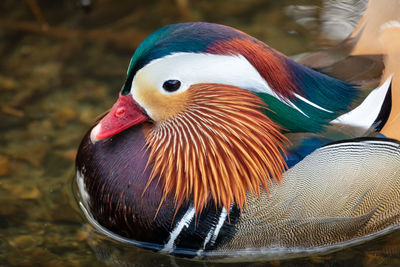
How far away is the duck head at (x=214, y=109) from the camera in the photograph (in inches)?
117

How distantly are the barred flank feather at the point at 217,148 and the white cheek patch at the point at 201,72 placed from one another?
0.20 feet

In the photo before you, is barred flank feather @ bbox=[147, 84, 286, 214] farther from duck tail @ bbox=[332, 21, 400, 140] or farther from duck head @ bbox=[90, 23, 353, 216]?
duck tail @ bbox=[332, 21, 400, 140]

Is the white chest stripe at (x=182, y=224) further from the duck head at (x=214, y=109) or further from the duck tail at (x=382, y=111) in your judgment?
the duck tail at (x=382, y=111)

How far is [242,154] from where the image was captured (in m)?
3.20

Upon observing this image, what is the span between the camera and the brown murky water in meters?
3.39

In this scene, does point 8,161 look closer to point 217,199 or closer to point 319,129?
point 217,199

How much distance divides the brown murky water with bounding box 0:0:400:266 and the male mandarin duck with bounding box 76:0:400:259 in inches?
10.1

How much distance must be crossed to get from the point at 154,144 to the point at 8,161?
4.30ft

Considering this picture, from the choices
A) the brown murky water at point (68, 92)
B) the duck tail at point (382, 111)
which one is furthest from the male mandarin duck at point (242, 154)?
the brown murky water at point (68, 92)

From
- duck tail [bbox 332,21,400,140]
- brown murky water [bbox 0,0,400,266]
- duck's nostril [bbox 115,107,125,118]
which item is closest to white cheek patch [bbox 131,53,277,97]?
duck's nostril [bbox 115,107,125,118]

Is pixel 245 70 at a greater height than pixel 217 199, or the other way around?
pixel 245 70

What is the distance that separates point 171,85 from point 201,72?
169 mm

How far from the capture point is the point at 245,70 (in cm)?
303

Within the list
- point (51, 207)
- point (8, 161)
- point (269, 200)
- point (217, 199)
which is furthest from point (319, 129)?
point (8, 161)
